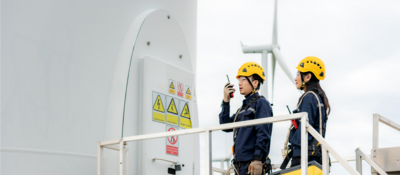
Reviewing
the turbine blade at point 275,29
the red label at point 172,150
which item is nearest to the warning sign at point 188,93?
the red label at point 172,150

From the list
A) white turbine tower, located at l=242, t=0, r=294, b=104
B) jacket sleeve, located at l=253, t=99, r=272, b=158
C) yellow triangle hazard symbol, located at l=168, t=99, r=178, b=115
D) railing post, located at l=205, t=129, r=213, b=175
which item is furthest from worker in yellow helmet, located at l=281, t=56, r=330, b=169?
white turbine tower, located at l=242, t=0, r=294, b=104

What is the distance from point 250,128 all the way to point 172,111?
57.4 inches

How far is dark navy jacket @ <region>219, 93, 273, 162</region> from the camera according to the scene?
16.0 feet

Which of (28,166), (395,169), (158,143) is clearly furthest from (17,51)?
(395,169)

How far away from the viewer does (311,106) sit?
5.01 meters

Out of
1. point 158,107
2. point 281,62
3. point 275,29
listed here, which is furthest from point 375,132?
point 275,29

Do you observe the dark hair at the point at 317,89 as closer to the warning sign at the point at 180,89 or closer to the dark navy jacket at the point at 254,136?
the dark navy jacket at the point at 254,136

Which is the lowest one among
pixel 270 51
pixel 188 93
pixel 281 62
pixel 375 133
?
pixel 375 133

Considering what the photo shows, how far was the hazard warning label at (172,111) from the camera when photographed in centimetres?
611

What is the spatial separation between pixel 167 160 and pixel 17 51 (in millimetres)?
2231

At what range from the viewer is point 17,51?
457 centimetres

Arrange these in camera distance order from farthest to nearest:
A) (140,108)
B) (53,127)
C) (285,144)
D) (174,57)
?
(174,57) → (140,108) → (285,144) → (53,127)

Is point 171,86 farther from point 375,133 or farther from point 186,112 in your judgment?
point 375,133

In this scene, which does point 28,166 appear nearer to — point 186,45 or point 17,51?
point 17,51
